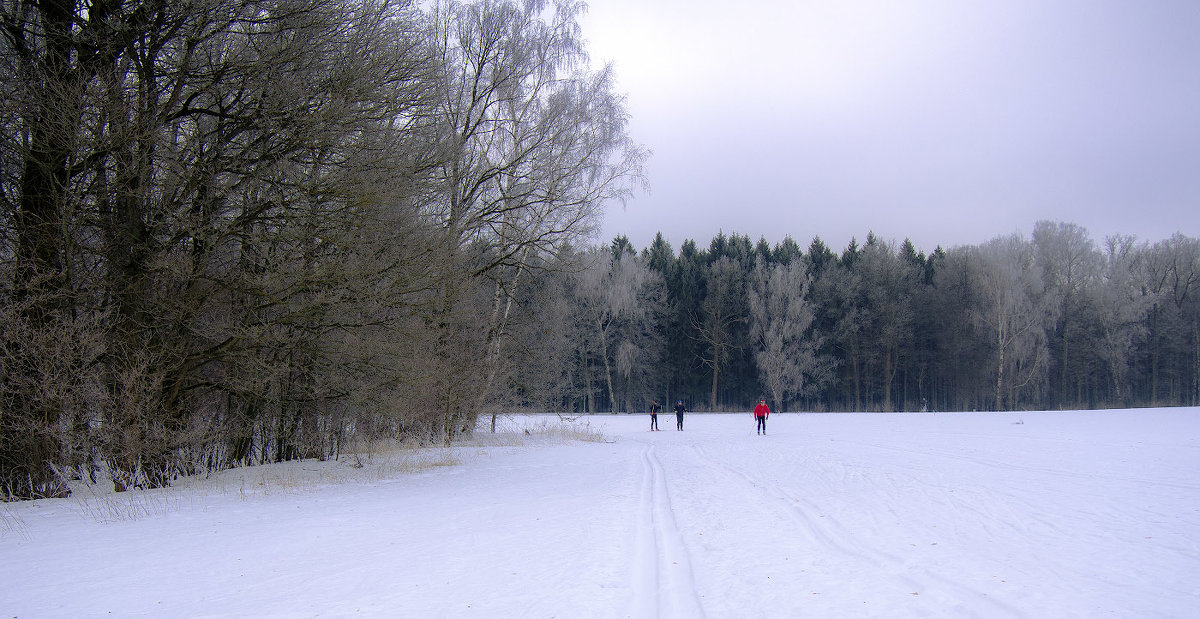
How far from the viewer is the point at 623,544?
23.1 ft

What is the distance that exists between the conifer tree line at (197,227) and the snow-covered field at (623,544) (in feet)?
4.60

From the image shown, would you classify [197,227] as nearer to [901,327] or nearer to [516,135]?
[516,135]

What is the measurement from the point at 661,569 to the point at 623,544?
40.9 inches

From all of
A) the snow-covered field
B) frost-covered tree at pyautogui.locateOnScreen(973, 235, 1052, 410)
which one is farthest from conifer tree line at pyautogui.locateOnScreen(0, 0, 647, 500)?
frost-covered tree at pyautogui.locateOnScreen(973, 235, 1052, 410)

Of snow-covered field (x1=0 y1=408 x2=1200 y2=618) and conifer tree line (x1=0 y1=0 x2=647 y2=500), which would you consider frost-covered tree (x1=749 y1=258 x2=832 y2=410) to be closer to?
snow-covered field (x1=0 y1=408 x2=1200 y2=618)

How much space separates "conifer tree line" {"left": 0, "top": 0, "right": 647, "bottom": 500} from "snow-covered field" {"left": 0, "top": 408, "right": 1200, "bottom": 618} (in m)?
1.40

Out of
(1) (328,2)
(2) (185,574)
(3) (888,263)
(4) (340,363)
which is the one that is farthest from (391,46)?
(3) (888,263)

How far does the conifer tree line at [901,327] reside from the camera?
51.0 m

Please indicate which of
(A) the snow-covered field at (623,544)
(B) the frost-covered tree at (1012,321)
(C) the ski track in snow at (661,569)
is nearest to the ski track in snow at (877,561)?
(A) the snow-covered field at (623,544)

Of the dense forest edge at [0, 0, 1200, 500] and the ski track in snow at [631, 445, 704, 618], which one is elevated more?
the dense forest edge at [0, 0, 1200, 500]

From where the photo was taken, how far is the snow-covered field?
5125 millimetres

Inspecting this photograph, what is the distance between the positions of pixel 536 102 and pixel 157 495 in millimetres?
14821

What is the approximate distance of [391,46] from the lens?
1219cm

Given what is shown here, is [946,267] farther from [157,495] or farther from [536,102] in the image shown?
[157,495]
